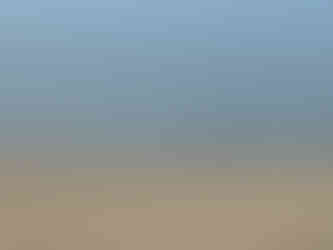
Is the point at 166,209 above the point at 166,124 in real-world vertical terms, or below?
below

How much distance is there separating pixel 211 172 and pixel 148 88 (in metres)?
0.34

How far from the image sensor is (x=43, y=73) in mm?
1090

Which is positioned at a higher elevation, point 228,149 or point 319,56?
point 319,56

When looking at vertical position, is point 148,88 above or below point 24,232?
above

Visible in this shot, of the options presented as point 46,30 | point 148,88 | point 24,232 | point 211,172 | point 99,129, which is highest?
point 46,30

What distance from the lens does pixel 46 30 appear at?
1.09 m

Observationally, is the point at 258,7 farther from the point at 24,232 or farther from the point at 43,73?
the point at 24,232

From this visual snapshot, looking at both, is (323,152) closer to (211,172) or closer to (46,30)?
(211,172)

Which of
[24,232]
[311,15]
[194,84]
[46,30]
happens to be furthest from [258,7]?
[24,232]

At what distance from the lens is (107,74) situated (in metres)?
1.11

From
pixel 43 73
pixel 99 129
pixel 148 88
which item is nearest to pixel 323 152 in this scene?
pixel 148 88

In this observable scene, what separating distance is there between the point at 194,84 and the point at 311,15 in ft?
1.46

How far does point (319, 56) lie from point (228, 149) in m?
0.43

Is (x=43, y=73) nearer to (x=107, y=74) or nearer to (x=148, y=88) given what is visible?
(x=107, y=74)
